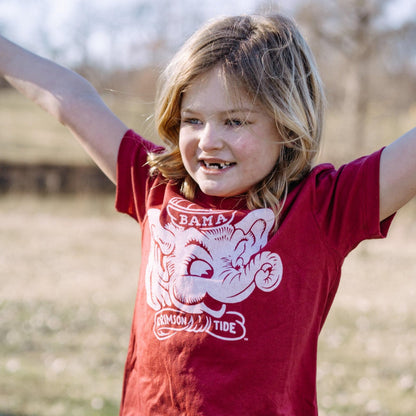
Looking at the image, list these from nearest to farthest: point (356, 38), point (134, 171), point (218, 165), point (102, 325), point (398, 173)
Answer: point (398, 173), point (218, 165), point (134, 171), point (102, 325), point (356, 38)

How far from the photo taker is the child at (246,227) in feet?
4.32

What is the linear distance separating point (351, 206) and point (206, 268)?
36 cm

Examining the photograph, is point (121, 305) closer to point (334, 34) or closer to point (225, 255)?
point (225, 255)

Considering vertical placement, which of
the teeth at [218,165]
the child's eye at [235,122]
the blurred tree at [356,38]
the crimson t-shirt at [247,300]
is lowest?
the crimson t-shirt at [247,300]

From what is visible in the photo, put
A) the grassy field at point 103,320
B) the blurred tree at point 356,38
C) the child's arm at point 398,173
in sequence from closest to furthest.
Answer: the child's arm at point 398,173
the grassy field at point 103,320
the blurred tree at point 356,38

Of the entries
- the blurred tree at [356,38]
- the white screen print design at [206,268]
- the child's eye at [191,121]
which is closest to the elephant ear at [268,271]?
the white screen print design at [206,268]

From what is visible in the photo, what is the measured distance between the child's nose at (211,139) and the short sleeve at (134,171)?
0.29 metres

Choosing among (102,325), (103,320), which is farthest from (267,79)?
(103,320)

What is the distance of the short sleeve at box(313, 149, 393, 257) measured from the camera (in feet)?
4.37

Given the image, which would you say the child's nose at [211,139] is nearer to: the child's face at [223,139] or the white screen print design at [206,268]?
the child's face at [223,139]

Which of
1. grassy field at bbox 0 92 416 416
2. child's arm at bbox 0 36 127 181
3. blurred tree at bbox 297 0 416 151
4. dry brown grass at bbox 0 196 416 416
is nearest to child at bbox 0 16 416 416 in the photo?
child's arm at bbox 0 36 127 181

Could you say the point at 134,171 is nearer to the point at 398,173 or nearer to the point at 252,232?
the point at 252,232

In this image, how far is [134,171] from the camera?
5.37ft

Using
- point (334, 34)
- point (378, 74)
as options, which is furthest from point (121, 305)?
point (378, 74)
